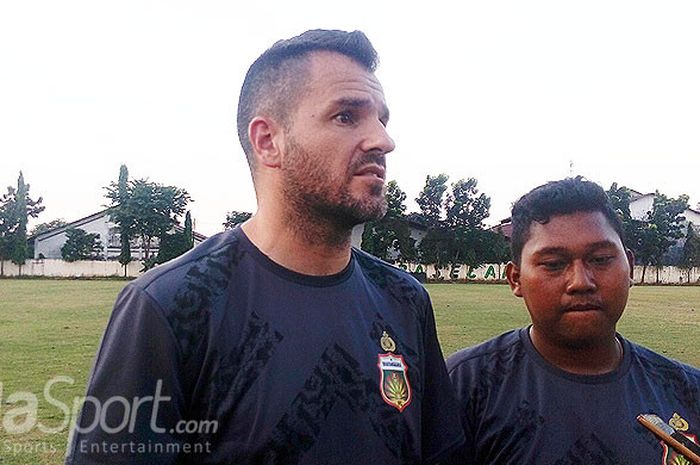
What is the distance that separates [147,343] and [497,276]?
49299 mm

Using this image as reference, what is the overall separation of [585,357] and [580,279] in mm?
310

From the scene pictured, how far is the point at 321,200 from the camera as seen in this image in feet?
7.14

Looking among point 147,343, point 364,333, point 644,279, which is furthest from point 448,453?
point 644,279

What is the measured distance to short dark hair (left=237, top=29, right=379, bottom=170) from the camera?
2254 mm

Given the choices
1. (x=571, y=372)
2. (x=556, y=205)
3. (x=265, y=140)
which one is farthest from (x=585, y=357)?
(x=265, y=140)

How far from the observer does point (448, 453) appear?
2361 mm

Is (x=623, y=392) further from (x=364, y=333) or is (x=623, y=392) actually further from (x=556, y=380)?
(x=364, y=333)

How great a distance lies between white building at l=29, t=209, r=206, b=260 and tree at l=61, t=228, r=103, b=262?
2506 mm

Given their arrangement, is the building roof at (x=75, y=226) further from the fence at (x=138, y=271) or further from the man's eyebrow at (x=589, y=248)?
the man's eyebrow at (x=589, y=248)

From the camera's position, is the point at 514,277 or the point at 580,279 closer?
the point at 580,279

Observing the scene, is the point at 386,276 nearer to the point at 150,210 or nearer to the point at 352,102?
the point at 352,102

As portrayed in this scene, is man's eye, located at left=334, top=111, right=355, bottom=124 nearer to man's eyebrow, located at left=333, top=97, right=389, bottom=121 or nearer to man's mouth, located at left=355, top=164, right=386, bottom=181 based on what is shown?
man's eyebrow, located at left=333, top=97, right=389, bottom=121

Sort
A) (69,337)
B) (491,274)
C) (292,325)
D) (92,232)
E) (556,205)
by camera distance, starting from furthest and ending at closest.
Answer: (92,232), (491,274), (69,337), (556,205), (292,325)

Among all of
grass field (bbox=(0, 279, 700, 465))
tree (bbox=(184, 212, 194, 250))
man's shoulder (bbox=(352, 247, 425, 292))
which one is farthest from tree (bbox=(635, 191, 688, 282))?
man's shoulder (bbox=(352, 247, 425, 292))
